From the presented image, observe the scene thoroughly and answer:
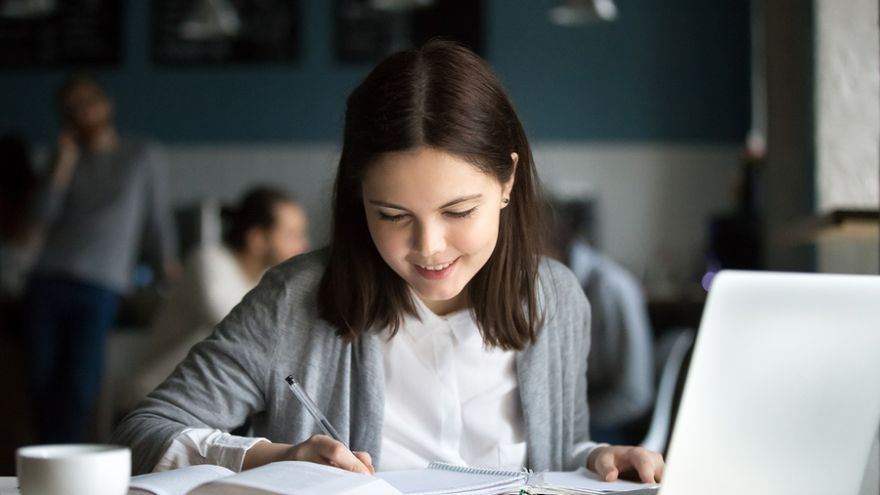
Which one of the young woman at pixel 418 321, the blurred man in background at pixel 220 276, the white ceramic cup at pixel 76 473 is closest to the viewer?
the white ceramic cup at pixel 76 473

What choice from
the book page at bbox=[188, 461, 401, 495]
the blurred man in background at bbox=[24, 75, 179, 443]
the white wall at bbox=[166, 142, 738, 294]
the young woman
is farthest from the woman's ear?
the white wall at bbox=[166, 142, 738, 294]

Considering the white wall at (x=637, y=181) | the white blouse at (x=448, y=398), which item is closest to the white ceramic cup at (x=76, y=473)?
the white blouse at (x=448, y=398)

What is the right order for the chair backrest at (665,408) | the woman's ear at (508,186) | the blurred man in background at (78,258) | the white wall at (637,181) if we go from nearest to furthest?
the woman's ear at (508,186) < the chair backrest at (665,408) < the blurred man in background at (78,258) < the white wall at (637,181)

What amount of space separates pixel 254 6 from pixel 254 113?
→ 2.02 ft

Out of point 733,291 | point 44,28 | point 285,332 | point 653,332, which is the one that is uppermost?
point 44,28

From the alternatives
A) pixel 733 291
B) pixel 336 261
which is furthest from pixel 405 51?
pixel 733 291

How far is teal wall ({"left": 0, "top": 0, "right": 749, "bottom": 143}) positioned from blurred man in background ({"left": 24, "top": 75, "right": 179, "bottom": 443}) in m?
2.46

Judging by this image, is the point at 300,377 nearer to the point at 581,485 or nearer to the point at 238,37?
the point at 581,485

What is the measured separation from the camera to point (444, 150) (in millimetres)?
1290

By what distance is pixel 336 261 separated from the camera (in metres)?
1.44

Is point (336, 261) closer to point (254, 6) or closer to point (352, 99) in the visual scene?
point (352, 99)

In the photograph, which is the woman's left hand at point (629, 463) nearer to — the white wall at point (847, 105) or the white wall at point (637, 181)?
the white wall at point (847, 105)

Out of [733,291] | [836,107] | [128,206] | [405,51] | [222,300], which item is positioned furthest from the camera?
[128,206]

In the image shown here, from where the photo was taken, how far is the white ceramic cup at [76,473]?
31.4 inches
